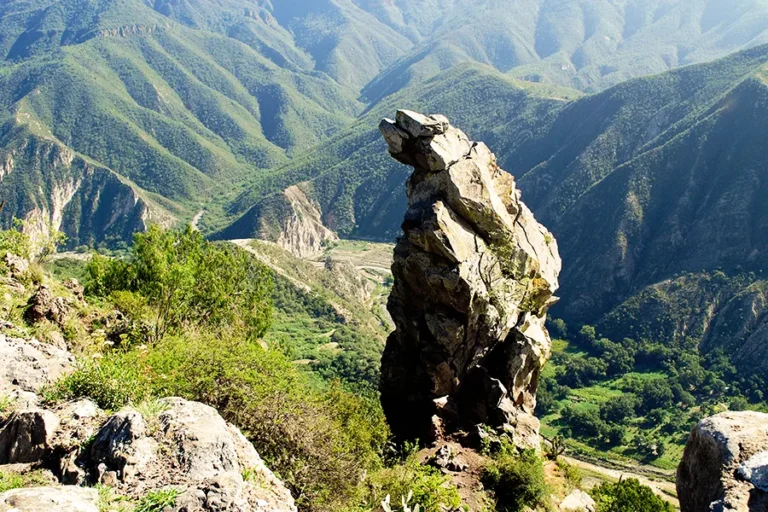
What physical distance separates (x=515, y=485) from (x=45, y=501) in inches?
928

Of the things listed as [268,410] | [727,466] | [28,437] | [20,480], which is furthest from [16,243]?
[727,466]

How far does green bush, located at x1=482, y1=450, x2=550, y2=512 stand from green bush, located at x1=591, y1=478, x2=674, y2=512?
17.7 feet

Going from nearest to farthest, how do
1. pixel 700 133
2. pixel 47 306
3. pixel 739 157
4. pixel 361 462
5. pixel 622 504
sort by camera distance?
pixel 361 462
pixel 47 306
pixel 622 504
pixel 739 157
pixel 700 133

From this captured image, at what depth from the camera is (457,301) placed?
32.6 metres

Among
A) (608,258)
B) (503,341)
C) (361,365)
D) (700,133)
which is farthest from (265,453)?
(700,133)

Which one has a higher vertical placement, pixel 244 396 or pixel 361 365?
pixel 244 396

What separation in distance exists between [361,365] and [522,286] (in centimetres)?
6750

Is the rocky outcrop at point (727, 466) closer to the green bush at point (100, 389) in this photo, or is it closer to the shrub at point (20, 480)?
the green bush at point (100, 389)

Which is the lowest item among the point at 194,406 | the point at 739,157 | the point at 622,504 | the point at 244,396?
the point at 622,504

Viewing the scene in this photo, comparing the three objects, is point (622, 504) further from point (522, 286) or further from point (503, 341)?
point (522, 286)

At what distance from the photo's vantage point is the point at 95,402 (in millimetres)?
15500

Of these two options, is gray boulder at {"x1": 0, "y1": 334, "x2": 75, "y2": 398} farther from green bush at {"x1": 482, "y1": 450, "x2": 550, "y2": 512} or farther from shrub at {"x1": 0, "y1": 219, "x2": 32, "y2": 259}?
green bush at {"x1": 482, "y1": 450, "x2": 550, "y2": 512}

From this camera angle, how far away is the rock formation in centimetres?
3259

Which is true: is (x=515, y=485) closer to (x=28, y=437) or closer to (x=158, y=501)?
(x=158, y=501)
